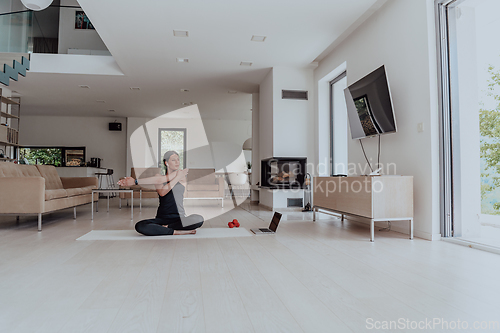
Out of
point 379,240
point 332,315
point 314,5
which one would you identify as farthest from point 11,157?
point 332,315

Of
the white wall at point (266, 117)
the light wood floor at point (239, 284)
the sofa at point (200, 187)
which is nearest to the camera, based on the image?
the light wood floor at point (239, 284)

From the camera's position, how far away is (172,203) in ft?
12.4

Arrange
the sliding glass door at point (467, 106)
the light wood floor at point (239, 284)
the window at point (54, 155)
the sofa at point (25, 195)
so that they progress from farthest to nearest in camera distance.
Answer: the window at point (54, 155) → the sofa at point (25, 195) → the sliding glass door at point (467, 106) → the light wood floor at point (239, 284)

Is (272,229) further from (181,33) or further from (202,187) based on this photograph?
(202,187)

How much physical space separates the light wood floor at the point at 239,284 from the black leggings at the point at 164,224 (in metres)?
0.29

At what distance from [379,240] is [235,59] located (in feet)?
13.4

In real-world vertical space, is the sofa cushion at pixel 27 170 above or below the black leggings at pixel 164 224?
above

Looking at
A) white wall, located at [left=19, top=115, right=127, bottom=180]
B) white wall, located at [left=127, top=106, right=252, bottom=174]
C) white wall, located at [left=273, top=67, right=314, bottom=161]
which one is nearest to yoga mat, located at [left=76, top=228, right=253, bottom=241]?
white wall, located at [left=273, top=67, right=314, bottom=161]

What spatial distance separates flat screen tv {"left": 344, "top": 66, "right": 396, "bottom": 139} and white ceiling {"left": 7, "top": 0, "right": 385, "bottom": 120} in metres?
0.97

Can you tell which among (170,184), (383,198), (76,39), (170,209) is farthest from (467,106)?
(76,39)

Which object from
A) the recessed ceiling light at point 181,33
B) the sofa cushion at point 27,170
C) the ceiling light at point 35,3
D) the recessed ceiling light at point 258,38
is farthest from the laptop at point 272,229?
the ceiling light at point 35,3

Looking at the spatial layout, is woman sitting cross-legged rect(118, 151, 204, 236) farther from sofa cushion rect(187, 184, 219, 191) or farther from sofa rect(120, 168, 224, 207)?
sofa cushion rect(187, 184, 219, 191)

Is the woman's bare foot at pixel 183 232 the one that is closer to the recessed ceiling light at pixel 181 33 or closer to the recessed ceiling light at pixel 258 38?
the recessed ceiling light at pixel 181 33

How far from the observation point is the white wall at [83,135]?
11.4 m
